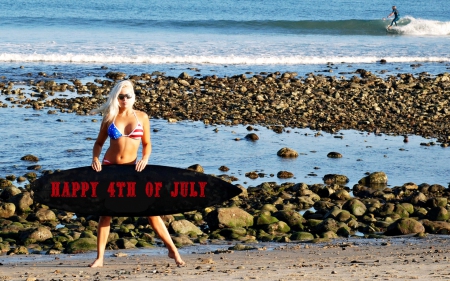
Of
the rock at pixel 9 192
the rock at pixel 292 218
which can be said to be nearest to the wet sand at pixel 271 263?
the rock at pixel 292 218

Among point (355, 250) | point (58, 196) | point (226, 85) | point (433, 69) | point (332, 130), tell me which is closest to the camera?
point (58, 196)

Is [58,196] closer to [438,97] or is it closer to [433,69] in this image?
[438,97]

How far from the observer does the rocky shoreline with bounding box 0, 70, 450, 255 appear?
29.2 feet

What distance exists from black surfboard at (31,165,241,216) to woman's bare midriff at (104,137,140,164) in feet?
0.19

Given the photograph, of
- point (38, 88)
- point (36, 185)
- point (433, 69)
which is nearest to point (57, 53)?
point (38, 88)

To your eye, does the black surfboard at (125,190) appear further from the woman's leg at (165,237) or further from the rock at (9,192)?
the rock at (9,192)

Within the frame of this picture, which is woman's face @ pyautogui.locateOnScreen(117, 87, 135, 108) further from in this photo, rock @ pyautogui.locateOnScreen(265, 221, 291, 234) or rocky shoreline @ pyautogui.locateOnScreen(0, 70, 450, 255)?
rock @ pyautogui.locateOnScreen(265, 221, 291, 234)

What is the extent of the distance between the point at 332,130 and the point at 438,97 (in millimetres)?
4552

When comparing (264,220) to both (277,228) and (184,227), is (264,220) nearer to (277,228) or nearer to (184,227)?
(277,228)

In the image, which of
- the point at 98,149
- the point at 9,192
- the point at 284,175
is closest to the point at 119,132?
the point at 98,149

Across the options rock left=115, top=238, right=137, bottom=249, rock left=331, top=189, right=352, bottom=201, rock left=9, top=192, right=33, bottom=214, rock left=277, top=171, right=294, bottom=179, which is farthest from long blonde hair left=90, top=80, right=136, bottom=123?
rock left=277, top=171, right=294, bottom=179

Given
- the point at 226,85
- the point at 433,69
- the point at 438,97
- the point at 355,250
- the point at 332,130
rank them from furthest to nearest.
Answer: the point at 433,69, the point at 226,85, the point at 438,97, the point at 332,130, the point at 355,250

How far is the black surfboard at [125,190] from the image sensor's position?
675 cm

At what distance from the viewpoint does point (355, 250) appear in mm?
7875
